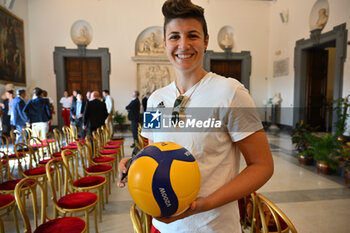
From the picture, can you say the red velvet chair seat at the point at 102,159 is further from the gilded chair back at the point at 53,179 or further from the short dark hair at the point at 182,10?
the short dark hair at the point at 182,10

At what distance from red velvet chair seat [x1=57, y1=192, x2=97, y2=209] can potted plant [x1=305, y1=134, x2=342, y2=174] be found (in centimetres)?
443

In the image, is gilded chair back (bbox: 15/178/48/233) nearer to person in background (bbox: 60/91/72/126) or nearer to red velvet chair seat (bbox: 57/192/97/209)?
red velvet chair seat (bbox: 57/192/97/209)

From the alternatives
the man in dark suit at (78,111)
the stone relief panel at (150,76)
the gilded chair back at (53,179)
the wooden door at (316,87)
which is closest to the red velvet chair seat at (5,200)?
the gilded chair back at (53,179)

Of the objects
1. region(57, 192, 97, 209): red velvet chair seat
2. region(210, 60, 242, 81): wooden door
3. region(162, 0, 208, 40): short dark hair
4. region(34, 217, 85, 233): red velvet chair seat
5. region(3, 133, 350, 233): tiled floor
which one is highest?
region(210, 60, 242, 81): wooden door

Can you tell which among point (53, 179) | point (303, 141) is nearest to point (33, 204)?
point (53, 179)

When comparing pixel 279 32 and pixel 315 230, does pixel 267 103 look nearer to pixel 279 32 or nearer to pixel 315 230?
pixel 279 32

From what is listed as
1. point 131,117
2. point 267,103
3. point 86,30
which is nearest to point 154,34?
point 86,30

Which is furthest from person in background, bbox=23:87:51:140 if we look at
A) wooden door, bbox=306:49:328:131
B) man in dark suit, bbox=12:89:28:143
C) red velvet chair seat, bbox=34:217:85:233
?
wooden door, bbox=306:49:328:131

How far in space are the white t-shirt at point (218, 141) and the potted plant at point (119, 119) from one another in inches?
413

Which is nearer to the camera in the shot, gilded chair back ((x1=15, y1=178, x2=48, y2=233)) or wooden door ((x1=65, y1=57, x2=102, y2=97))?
gilded chair back ((x1=15, y1=178, x2=48, y2=233))

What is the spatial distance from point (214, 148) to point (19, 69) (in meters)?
11.7

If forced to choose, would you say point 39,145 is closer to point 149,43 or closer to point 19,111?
point 19,111

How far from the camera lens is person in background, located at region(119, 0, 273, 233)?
83cm

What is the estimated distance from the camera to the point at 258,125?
2.75ft
